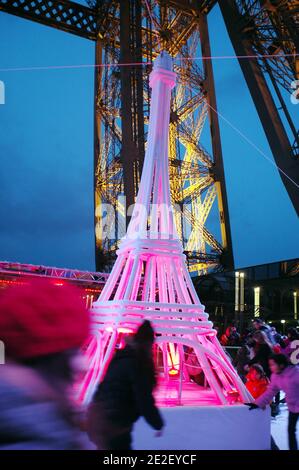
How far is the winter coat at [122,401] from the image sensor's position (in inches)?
88.0

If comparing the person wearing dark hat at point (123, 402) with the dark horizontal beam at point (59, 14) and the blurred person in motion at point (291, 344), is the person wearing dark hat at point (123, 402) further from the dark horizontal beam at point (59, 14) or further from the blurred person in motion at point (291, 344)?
the dark horizontal beam at point (59, 14)

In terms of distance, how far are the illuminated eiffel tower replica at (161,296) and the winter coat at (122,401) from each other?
2.18 metres

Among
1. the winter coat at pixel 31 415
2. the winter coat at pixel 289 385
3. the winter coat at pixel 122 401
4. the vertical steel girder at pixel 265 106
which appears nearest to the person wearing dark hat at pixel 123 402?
the winter coat at pixel 122 401

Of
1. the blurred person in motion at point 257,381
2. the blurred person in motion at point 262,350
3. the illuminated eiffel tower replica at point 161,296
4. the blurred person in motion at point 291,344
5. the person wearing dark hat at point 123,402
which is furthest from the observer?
the blurred person in motion at point 291,344

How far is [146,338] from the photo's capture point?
10.2 feet

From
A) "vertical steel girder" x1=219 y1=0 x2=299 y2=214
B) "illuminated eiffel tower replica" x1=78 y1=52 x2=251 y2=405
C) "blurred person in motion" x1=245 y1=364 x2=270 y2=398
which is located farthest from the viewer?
→ "vertical steel girder" x1=219 y1=0 x2=299 y2=214

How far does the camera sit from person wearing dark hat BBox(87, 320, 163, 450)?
2207mm

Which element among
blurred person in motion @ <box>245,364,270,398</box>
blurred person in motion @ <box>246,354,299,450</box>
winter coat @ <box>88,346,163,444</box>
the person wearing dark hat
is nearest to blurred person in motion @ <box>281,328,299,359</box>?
blurred person in motion @ <box>245,364,270,398</box>

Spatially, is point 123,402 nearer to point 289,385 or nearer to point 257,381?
point 289,385

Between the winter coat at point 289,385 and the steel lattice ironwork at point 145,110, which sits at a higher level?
the steel lattice ironwork at point 145,110

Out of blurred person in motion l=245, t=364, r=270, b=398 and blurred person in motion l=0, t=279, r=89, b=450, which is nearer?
blurred person in motion l=0, t=279, r=89, b=450

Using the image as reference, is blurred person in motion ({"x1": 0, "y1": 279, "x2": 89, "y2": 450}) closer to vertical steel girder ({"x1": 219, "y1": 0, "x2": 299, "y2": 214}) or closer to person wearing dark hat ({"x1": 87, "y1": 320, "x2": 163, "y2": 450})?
person wearing dark hat ({"x1": 87, "y1": 320, "x2": 163, "y2": 450})

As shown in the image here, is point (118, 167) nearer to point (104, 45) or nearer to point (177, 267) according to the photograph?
point (104, 45)

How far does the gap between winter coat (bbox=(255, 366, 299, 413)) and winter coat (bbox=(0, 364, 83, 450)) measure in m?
3.67
